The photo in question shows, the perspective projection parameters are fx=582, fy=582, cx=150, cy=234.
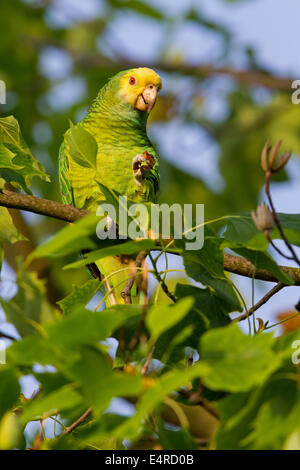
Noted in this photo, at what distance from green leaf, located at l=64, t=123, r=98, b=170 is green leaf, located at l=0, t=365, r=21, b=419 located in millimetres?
596

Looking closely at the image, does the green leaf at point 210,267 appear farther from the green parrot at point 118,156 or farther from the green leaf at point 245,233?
the green parrot at point 118,156

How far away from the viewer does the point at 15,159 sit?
1.78 meters

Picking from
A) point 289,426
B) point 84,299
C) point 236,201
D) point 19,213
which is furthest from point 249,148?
point 289,426

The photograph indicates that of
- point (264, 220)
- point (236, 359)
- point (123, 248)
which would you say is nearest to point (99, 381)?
point (236, 359)

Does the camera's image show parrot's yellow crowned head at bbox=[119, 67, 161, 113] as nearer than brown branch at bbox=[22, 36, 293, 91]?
Yes

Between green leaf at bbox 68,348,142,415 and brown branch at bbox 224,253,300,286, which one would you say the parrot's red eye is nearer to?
brown branch at bbox 224,253,300,286

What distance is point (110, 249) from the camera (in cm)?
137

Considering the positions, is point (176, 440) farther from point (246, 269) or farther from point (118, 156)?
point (118, 156)

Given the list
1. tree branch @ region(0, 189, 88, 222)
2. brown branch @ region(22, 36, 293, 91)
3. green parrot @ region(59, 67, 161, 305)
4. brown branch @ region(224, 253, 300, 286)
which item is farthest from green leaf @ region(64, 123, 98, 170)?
brown branch @ region(22, 36, 293, 91)

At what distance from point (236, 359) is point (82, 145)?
0.71 m

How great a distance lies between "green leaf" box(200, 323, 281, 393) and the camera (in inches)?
42.6

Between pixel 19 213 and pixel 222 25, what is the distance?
2.76 meters

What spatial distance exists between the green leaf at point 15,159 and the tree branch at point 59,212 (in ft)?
0.19
